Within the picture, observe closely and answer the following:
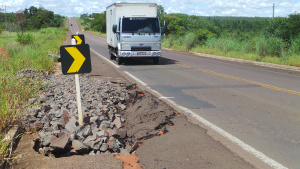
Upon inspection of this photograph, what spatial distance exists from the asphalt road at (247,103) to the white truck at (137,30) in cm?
369

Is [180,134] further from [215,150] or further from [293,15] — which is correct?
[293,15]

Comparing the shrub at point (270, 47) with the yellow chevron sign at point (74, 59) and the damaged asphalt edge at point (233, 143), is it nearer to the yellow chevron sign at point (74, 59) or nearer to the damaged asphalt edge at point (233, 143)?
the damaged asphalt edge at point (233, 143)

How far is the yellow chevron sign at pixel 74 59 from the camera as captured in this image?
18.2 ft

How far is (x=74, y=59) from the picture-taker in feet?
18.4

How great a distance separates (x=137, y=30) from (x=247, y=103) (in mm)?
10367

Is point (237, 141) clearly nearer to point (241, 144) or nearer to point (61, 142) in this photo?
point (241, 144)

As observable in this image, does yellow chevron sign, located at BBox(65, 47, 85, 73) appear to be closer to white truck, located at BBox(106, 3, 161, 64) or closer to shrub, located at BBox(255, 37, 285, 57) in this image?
white truck, located at BBox(106, 3, 161, 64)

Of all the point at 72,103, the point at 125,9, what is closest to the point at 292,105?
the point at 72,103

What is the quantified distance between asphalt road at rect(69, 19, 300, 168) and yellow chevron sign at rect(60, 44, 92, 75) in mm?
2853

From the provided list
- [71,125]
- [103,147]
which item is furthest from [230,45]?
[103,147]

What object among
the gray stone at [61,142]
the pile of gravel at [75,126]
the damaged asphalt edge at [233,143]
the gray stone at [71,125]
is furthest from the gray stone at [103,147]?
the damaged asphalt edge at [233,143]

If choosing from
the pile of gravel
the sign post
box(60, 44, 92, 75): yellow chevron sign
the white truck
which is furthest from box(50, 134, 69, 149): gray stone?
the white truck

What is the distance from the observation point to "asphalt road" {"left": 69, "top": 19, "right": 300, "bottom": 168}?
17.7 feet

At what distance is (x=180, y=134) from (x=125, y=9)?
13.3 metres
